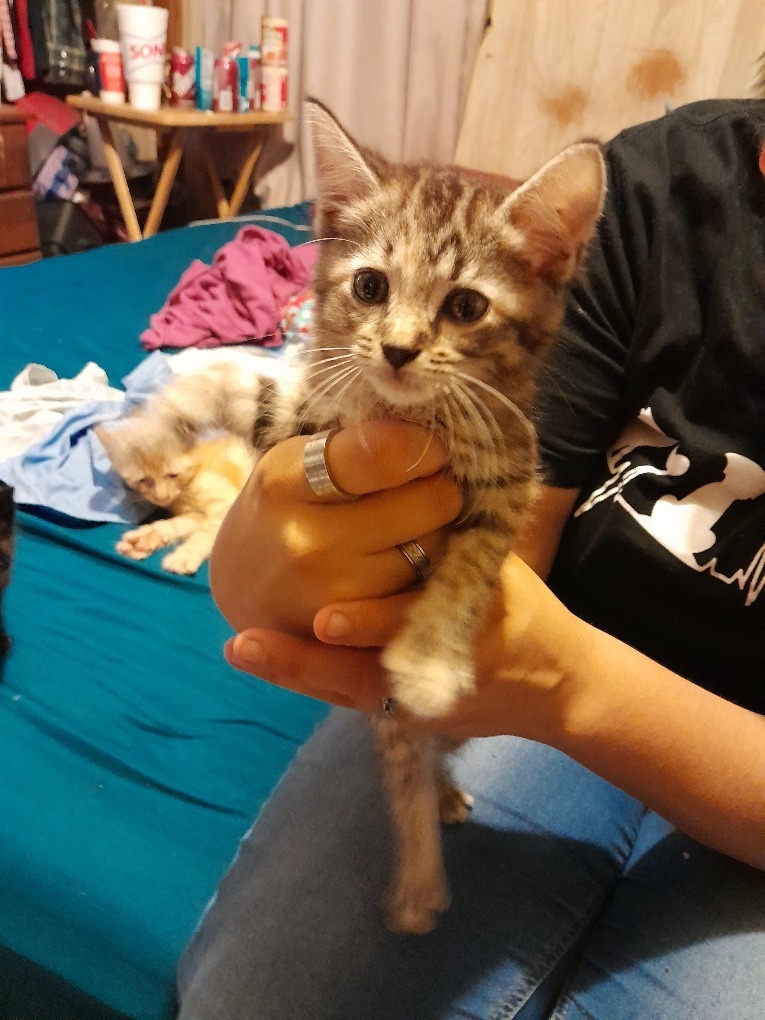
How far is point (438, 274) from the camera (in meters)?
0.80

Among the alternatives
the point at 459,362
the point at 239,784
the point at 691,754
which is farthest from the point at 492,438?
the point at 239,784

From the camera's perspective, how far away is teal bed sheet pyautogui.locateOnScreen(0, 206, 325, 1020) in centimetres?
103

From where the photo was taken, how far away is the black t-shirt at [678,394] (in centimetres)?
93

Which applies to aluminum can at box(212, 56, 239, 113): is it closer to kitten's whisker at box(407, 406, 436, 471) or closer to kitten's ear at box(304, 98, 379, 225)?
kitten's ear at box(304, 98, 379, 225)

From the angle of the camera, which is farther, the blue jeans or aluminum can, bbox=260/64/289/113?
aluminum can, bbox=260/64/289/113

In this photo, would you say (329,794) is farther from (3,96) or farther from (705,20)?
(3,96)

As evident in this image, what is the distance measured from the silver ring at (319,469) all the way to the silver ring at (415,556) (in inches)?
3.4

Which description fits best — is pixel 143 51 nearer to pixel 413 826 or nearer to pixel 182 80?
pixel 182 80

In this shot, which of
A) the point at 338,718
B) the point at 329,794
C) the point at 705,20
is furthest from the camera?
the point at 705,20

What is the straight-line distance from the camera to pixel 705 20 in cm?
289

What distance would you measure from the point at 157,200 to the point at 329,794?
136 inches

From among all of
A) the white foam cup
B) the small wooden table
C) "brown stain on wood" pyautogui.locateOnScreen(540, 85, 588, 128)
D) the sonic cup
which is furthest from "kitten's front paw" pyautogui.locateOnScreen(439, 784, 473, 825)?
the white foam cup

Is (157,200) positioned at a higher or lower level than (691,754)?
lower

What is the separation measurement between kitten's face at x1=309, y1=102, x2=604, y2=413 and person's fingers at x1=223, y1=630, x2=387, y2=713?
28 cm
